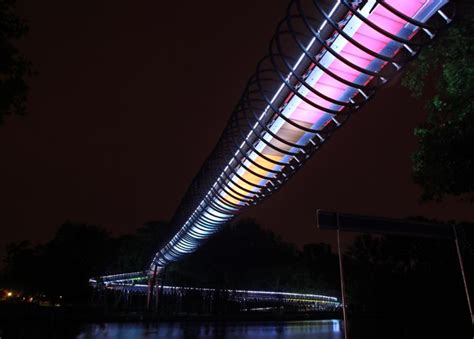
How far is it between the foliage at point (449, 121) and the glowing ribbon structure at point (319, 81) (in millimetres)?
3625

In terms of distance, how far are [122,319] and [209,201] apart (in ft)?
64.9

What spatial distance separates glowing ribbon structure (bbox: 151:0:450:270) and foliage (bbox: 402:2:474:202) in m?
3.63

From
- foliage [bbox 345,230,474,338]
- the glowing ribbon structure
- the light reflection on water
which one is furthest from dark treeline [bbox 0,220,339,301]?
the glowing ribbon structure

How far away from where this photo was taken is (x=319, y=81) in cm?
619

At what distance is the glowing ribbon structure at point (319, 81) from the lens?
4.84 meters

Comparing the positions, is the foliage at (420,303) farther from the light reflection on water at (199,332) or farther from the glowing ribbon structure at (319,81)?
the glowing ribbon structure at (319,81)

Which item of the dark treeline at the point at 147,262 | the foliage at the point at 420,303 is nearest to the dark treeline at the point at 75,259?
the dark treeline at the point at 147,262

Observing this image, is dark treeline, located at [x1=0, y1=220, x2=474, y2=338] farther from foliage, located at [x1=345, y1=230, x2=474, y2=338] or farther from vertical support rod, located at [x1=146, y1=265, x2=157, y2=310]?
vertical support rod, located at [x1=146, y1=265, x2=157, y2=310]

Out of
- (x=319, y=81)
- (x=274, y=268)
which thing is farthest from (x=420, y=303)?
(x=274, y=268)

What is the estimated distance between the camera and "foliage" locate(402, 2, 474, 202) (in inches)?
325

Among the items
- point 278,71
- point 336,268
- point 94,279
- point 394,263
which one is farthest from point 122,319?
point 336,268

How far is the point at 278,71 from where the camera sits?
20.7ft

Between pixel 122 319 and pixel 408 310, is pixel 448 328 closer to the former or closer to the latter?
pixel 408 310

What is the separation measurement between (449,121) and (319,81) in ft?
15.9
